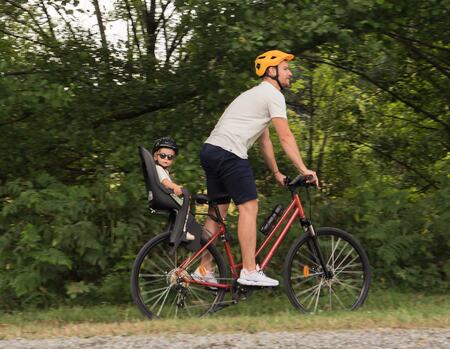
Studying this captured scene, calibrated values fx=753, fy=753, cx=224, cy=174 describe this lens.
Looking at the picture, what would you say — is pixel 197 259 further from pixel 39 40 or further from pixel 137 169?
pixel 39 40

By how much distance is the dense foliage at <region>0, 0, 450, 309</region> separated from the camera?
7520 mm

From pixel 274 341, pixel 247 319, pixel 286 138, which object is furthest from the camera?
pixel 286 138

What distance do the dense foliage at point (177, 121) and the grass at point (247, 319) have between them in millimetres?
388

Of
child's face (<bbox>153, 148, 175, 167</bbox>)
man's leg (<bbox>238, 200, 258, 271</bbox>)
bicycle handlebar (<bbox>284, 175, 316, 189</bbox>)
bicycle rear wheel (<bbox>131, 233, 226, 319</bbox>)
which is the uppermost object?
child's face (<bbox>153, 148, 175, 167</bbox>)

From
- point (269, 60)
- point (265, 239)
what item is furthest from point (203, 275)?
point (269, 60)

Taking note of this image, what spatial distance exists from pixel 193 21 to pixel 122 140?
1562 mm

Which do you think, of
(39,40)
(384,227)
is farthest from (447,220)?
(39,40)

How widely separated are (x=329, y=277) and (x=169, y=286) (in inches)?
56.8

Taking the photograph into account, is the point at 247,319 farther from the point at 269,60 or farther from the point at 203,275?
the point at 269,60

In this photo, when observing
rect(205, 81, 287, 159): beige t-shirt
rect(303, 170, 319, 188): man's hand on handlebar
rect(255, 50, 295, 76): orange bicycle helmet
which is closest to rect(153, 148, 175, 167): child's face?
rect(205, 81, 287, 159): beige t-shirt

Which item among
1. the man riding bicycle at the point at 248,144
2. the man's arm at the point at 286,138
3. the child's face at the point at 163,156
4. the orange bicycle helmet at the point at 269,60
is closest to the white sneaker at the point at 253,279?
the man riding bicycle at the point at 248,144

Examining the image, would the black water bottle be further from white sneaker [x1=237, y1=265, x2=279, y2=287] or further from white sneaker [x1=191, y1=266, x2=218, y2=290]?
white sneaker [x1=191, y1=266, x2=218, y2=290]

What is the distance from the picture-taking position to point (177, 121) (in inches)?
345

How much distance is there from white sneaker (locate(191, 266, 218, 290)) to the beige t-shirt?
1070mm
